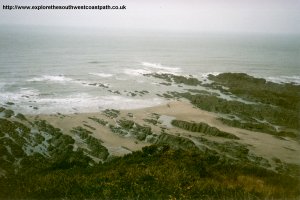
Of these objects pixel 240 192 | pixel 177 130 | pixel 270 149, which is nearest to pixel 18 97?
pixel 177 130

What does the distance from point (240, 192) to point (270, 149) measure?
17.1m

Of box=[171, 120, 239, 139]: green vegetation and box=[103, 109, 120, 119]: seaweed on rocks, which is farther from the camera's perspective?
box=[103, 109, 120, 119]: seaweed on rocks

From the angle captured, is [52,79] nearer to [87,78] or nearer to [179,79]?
[87,78]

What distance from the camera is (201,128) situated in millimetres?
29406

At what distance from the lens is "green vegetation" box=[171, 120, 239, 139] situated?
28222 millimetres

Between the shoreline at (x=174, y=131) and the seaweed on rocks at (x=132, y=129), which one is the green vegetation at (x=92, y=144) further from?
the seaweed on rocks at (x=132, y=129)

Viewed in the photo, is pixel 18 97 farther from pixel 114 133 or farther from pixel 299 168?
pixel 299 168

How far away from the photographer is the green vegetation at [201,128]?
1111 inches

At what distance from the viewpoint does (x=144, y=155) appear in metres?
18.7

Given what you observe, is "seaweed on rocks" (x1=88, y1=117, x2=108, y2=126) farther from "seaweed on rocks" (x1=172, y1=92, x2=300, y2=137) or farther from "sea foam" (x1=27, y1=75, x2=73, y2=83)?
"sea foam" (x1=27, y1=75, x2=73, y2=83)

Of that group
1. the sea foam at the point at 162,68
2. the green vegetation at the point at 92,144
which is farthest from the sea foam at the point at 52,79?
the green vegetation at the point at 92,144

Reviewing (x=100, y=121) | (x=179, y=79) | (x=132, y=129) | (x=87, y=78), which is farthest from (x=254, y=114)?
(x=87, y=78)

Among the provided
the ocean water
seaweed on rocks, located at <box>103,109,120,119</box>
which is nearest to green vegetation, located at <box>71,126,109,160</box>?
seaweed on rocks, located at <box>103,109,120,119</box>

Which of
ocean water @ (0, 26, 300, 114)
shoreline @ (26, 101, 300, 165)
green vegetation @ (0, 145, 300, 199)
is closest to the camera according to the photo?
green vegetation @ (0, 145, 300, 199)
